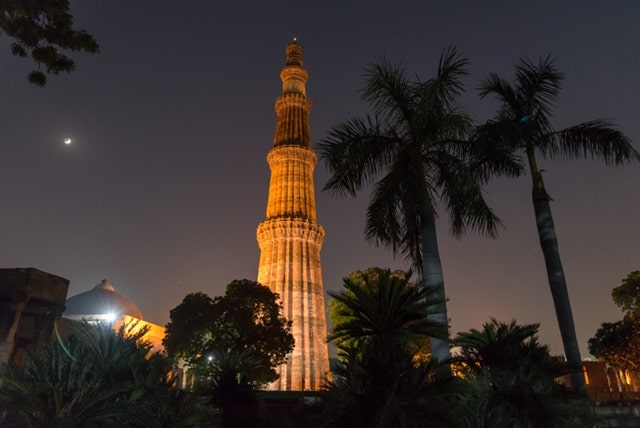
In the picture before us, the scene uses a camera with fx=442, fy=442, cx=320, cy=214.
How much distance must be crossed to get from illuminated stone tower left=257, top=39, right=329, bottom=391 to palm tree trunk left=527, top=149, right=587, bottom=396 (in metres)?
29.5

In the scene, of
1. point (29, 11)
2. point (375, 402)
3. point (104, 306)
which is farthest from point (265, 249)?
point (375, 402)

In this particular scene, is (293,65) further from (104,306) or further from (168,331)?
(104,306)

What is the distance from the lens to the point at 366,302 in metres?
9.10

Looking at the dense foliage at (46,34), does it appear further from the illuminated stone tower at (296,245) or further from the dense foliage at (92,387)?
the illuminated stone tower at (296,245)

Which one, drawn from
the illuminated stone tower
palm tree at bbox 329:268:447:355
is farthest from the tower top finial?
palm tree at bbox 329:268:447:355

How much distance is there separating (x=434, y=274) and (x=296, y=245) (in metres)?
32.6

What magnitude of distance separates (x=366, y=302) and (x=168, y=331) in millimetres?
25138

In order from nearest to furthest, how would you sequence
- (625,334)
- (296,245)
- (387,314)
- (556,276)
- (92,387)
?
(92,387) < (387,314) < (556,276) < (625,334) < (296,245)

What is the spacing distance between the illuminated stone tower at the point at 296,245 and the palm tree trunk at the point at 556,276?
96.7ft


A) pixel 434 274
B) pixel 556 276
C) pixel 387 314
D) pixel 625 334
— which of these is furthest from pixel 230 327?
pixel 625 334

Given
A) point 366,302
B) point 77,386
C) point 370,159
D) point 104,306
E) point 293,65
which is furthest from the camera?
point 104,306

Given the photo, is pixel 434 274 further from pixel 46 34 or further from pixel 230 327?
pixel 230 327

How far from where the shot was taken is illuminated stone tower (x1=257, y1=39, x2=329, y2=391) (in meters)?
39.7

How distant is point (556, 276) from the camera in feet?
39.7
